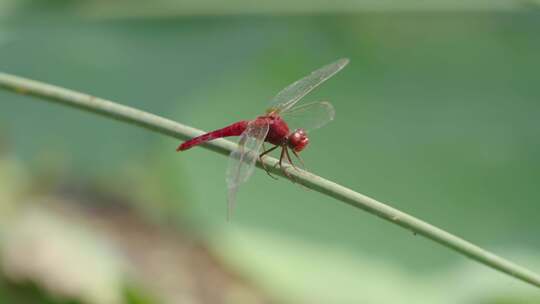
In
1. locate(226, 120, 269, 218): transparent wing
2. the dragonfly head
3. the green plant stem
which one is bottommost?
the green plant stem

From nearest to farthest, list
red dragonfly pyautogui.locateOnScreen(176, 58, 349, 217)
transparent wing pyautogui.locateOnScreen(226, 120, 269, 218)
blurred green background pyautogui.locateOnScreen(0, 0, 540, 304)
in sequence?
transparent wing pyautogui.locateOnScreen(226, 120, 269, 218) → red dragonfly pyautogui.locateOnScreen(176, 58, 349, 217) → blurred green background pyautogui.locateOnScreen(0, 0, 540, 304)

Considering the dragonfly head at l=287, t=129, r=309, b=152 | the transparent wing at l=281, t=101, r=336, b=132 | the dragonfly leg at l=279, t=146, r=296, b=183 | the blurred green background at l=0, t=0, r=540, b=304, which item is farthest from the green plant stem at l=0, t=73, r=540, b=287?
the blurred green background at l=0, t=0, r=540, b=304

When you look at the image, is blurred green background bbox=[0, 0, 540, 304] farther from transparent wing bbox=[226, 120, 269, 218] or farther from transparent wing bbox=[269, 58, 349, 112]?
transparent wing bbox=[226, 120, 269, 218]

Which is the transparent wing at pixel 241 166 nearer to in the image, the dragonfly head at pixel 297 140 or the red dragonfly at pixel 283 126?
the red dragonfly at pixel 283 126

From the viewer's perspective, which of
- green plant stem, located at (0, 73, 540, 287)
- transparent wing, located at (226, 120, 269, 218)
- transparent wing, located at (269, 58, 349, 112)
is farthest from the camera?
transparent wing, located at (269, 58, 349, 112)

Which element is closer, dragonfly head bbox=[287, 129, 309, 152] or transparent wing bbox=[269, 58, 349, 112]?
dragonfly head bbox=[287, 129, 309, 152]

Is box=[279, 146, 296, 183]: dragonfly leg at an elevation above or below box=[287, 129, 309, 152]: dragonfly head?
below

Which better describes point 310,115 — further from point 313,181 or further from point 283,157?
point 313,181

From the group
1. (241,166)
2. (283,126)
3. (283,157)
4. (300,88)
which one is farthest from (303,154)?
(241,166)

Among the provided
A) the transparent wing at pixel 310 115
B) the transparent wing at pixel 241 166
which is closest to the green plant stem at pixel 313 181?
the transparent wing at pixel 241 166
